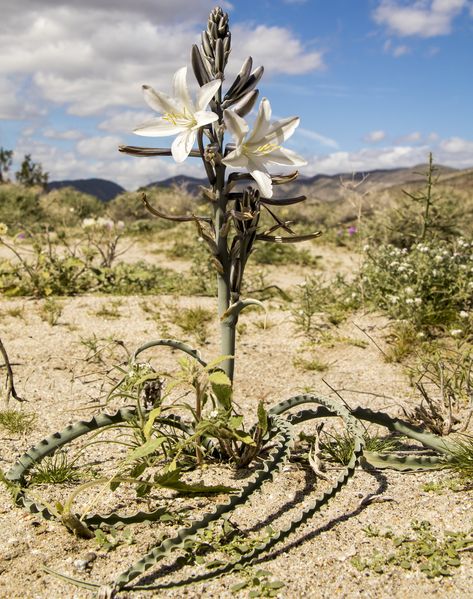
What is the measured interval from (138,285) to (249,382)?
2.69 meters

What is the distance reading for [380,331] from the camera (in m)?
4.38

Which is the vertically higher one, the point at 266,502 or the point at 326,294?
the point at 326,294

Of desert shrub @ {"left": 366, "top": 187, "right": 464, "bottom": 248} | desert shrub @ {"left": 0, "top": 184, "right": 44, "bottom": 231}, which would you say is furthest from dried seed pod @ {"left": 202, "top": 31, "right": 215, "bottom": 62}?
desert shrub @ {"left": 0, "top": 184, "right": 44, "bottom": 231}

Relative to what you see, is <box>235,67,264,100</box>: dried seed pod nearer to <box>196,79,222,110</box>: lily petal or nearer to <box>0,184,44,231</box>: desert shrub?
<box>196,79,222,110</box>: lily petal

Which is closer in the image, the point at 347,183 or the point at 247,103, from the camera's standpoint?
the point at 247,103

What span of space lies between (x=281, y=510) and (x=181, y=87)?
4.85ft

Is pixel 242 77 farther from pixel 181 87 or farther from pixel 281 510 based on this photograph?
pixel 281 510

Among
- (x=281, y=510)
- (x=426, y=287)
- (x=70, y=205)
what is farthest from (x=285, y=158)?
(x=70, y=205)

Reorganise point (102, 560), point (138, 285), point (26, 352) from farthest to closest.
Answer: point (138, 285) < point (26, 352) < point (102, 560)

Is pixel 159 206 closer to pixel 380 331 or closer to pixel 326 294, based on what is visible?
pixel 326 294

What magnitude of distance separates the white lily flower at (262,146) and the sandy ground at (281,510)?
102 cm

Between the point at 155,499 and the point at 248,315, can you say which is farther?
the point at 248,315

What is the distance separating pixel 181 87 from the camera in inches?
75.7

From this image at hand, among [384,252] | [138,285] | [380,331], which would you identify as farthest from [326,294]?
[138,285]
